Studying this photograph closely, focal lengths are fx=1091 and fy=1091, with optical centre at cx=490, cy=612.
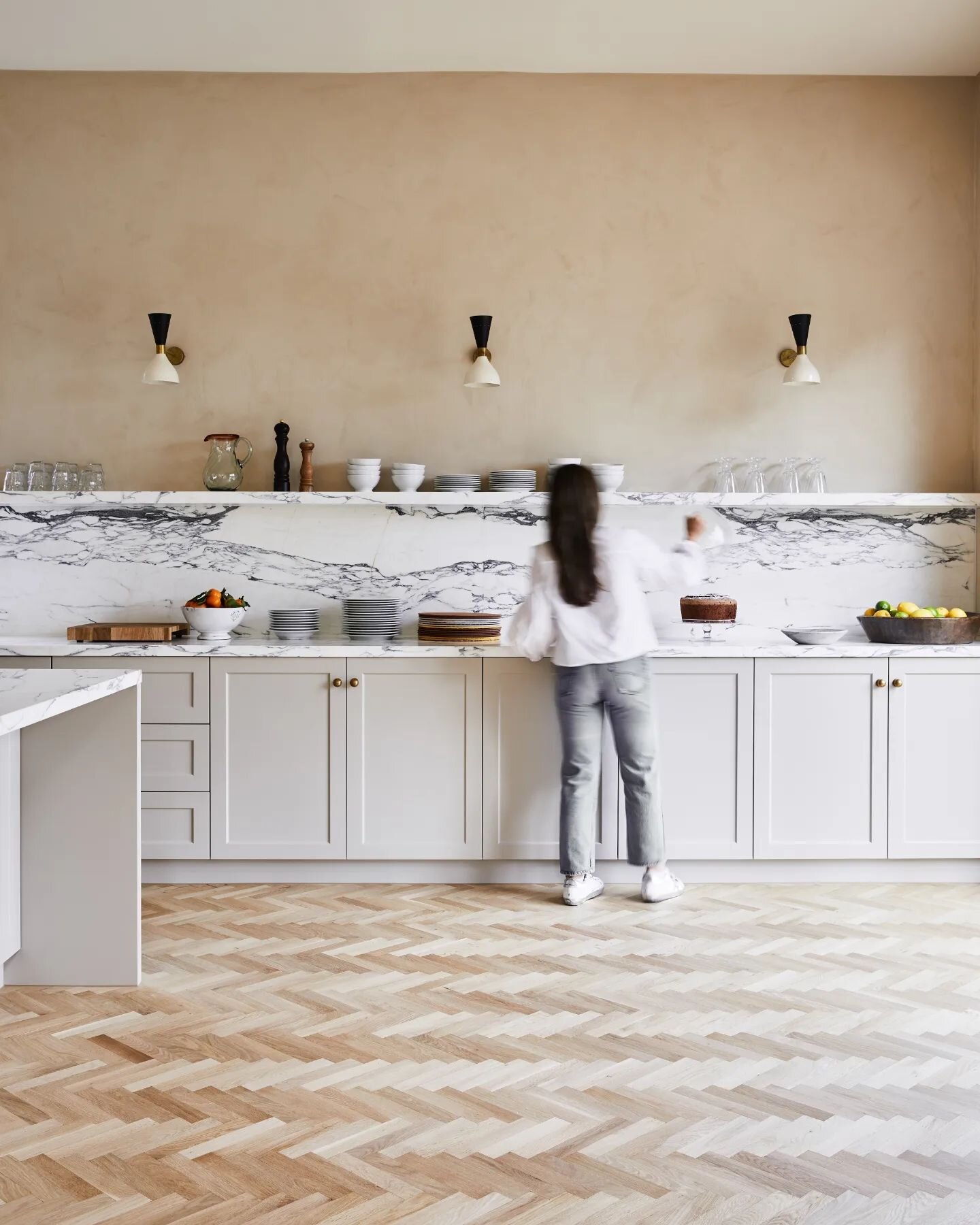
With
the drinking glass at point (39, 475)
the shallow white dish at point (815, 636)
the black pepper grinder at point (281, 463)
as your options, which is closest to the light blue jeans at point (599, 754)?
the shallow white dish at point (815, 636)

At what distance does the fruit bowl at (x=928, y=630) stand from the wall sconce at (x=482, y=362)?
5.63ft

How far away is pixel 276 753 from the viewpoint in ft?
12.8

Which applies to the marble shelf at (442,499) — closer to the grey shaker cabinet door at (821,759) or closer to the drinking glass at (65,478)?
the drinking glass at (65,478)

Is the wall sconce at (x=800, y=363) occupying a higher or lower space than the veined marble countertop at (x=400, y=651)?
higher

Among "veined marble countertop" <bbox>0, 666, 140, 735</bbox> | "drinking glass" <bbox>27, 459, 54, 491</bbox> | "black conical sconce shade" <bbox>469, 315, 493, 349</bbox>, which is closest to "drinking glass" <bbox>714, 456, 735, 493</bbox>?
"black conical sconce shade" <bbox>469, 315, 493, 349</bbox>

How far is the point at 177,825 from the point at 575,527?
178 cm

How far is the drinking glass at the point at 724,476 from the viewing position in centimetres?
437

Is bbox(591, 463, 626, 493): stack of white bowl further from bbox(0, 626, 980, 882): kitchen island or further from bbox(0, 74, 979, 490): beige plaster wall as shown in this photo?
bbox(0, 626, 980, 882): kitchen island

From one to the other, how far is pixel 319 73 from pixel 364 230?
65 cm

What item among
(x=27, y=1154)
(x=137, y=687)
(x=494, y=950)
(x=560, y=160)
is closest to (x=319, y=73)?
(x=560, y=160)

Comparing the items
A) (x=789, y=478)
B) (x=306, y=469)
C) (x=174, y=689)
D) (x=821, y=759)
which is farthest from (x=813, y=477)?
(x=174, y=689)

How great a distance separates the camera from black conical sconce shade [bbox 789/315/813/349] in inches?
167

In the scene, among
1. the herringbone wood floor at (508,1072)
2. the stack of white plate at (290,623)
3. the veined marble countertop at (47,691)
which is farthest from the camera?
the stack of white plate at (290,623)

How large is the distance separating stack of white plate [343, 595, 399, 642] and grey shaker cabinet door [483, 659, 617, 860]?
0.49 meters
